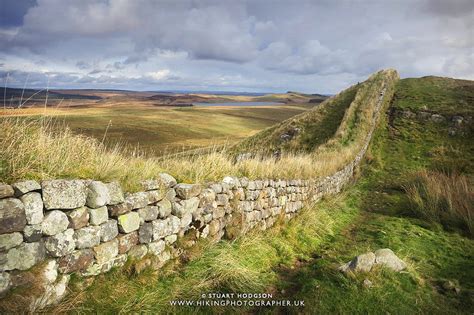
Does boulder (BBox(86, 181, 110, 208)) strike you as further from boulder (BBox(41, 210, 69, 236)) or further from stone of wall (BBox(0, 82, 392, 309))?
boulder (BBox(41, 210, 69, 236))

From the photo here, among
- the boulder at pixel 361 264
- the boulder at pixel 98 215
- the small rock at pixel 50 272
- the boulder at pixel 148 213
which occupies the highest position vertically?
the boulder at pixel 98 215

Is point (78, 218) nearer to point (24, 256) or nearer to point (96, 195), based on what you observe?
point (96, 195)

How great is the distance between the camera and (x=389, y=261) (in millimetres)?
5961

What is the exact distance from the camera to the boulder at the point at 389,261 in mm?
5863

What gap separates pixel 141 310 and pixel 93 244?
1.04 m

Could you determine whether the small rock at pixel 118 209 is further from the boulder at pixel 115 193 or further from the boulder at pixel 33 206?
the boulder at pixel 33 206

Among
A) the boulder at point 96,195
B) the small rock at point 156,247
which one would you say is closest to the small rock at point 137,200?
the boulder at point 96,195

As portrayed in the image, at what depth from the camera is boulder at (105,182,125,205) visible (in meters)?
4.45

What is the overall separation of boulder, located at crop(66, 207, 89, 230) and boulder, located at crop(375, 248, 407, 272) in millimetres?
4847

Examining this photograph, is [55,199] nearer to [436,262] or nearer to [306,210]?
[436,262]

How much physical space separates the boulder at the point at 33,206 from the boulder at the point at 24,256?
0.90 feet

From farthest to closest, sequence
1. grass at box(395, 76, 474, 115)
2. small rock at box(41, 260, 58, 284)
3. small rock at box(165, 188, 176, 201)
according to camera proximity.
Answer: grass at box(395, 76, 474, 115)
small rock at box(165, 188, 176, 201)
small rock at box(41, 260, 58, 284)

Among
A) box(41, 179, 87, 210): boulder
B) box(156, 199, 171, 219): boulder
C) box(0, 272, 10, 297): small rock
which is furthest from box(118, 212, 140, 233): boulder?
box(0, 272, 10, 297): small rock

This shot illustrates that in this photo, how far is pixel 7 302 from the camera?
326cm
